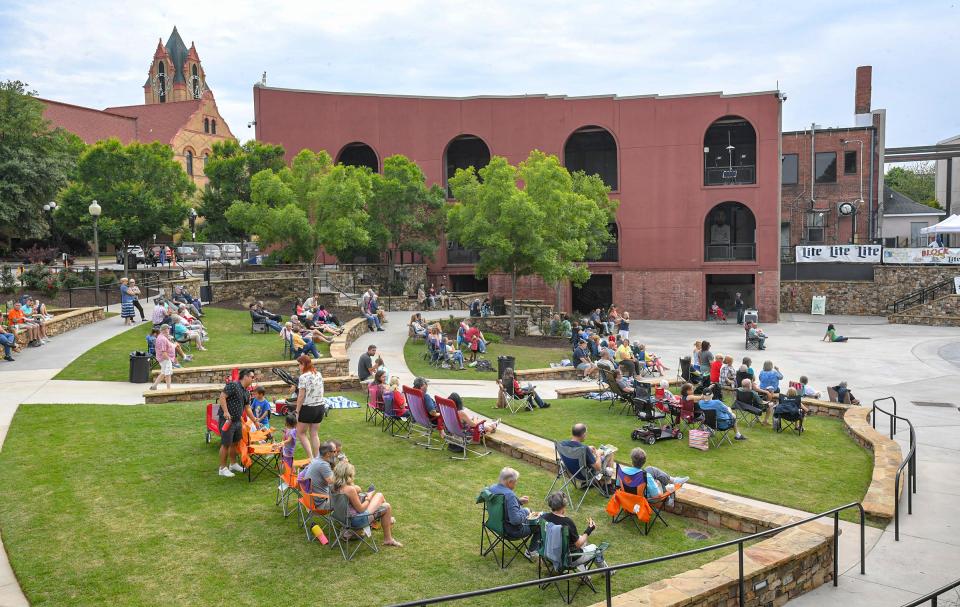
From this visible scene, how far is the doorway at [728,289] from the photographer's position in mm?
42250

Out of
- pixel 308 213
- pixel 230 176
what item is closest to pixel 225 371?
pixel 308 213

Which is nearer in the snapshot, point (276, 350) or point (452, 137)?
point (276, 350)

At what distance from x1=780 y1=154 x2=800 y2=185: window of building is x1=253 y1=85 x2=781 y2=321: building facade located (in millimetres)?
9727

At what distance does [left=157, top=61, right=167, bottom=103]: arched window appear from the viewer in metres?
98.2

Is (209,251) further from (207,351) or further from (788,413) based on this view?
(788,413)

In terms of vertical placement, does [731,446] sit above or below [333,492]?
below

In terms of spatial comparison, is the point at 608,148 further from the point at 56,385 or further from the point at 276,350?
the point at 56,385

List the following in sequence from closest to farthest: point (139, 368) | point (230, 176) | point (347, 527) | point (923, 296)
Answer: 1. point (347, 527)
2. point (139, 368)
3. point (230, 176)
4. point (923, 296)

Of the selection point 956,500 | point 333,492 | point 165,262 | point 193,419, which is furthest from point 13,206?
point 956,500

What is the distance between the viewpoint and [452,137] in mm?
40406

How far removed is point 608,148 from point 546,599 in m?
38.2

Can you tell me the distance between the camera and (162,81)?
9844 cm

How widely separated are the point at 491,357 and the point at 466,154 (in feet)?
74.2

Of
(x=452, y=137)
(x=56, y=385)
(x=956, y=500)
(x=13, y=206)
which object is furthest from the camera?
(x=452, y=137)
